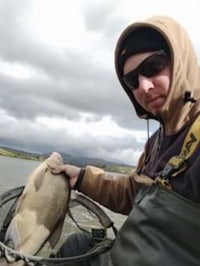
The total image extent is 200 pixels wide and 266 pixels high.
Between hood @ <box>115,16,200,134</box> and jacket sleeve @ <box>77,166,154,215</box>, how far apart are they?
3.76 feet

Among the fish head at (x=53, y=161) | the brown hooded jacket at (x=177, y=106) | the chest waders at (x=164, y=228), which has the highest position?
the brown hooded jacket at (x=177, y=106)

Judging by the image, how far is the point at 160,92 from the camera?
295 cm

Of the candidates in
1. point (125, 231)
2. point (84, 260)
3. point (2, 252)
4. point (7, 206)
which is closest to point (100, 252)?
point (84, 260)

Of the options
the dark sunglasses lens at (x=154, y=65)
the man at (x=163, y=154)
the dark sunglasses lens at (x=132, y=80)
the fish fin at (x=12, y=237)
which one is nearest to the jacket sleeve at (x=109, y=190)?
the man at (x=163, y=154)

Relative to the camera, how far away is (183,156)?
2455 millimetres

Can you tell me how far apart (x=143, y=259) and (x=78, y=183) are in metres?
1.79

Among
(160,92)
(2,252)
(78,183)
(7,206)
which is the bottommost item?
(2,252)

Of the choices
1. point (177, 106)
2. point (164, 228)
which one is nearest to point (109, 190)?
point (177, 106)

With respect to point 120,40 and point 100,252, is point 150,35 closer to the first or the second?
point 120,40

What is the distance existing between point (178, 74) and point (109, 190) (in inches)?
62.7

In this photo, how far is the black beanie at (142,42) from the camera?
3135mm

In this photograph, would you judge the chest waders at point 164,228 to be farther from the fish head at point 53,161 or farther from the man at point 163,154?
the fish head at point 53,161

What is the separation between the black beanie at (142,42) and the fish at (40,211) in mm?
1246

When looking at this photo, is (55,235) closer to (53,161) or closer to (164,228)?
(53,161)
